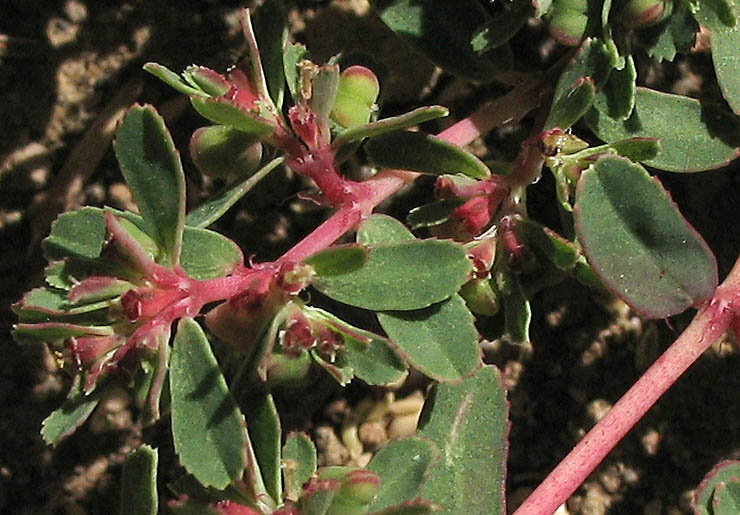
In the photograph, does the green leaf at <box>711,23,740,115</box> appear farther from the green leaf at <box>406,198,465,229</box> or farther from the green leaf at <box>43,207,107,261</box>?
the green leaf at <box>43,207,107,261</box>

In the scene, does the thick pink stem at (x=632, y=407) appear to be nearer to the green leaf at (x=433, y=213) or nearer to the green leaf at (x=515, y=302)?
the green leaf at (x=515, y=302)

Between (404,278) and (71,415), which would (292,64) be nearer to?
(404,278)

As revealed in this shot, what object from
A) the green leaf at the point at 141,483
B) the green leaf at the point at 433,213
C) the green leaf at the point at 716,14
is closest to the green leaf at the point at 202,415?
the green leaf at the point at 141,483

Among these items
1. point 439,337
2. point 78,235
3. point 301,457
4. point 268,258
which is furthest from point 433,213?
point 268,258

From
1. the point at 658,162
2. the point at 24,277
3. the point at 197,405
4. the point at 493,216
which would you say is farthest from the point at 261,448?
the point at 24,277

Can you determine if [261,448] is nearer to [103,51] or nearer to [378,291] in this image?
[378,291]

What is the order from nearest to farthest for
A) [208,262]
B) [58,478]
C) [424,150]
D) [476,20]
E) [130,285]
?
[130,285]
[208,262]
[424,150]
[476,20]
[58,478]
